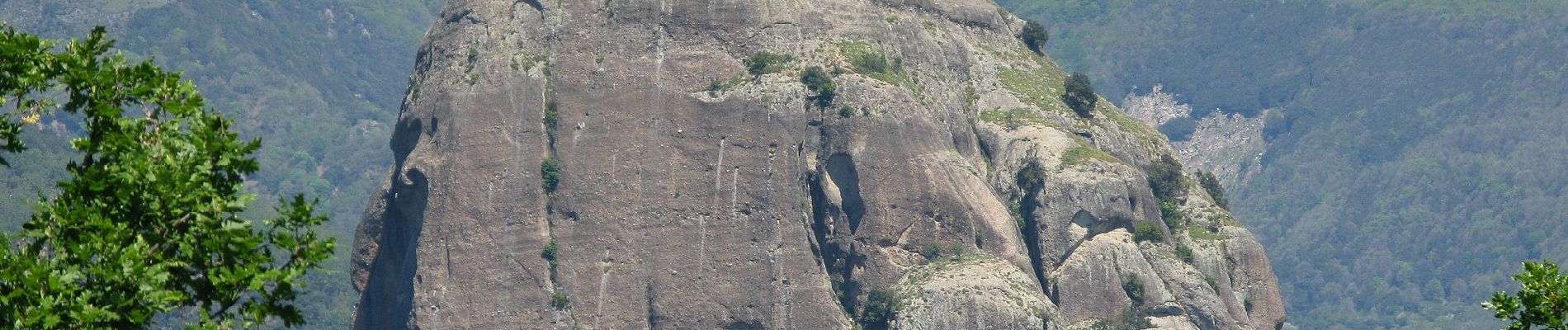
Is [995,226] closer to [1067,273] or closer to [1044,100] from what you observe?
[1067,273]

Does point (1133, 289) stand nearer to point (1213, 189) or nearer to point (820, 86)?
point (820, 86)

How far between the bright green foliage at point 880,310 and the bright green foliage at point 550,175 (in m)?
15.9

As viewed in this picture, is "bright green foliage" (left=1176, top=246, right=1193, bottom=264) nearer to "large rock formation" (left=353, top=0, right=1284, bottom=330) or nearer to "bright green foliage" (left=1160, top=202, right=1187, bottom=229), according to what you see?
"large rock formation" (left=353, top=0, right=1284, bottom=330)

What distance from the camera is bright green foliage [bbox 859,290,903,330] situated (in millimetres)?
126562

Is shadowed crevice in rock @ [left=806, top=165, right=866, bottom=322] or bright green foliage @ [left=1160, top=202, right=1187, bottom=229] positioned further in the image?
bright green foliage @ [left=1160, top=202, right=1187, bottom=229]

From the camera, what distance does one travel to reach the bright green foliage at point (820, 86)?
131 metres

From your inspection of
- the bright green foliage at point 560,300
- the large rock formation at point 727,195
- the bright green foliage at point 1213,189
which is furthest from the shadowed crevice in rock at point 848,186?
the bright green foliage at point 1213,189

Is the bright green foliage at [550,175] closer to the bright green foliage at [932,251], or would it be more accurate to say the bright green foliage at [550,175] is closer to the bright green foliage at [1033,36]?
the bright green foliage at [932,251]

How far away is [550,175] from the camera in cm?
12794

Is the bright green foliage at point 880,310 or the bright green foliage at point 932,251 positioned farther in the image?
the bright green foliage at point 932,251

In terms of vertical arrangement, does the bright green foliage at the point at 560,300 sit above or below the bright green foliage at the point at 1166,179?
below

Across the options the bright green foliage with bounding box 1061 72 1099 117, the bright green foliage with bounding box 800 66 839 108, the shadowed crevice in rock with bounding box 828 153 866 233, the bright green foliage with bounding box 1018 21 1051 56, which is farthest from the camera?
the bright green foliage with bounding box 1018 21 1051 56

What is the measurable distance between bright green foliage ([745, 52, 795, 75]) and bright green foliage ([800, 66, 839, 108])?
1.35 metres

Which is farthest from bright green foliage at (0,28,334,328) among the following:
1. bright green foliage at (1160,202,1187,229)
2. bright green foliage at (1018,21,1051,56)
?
bright green foliage at (1018,21,1051,56)
